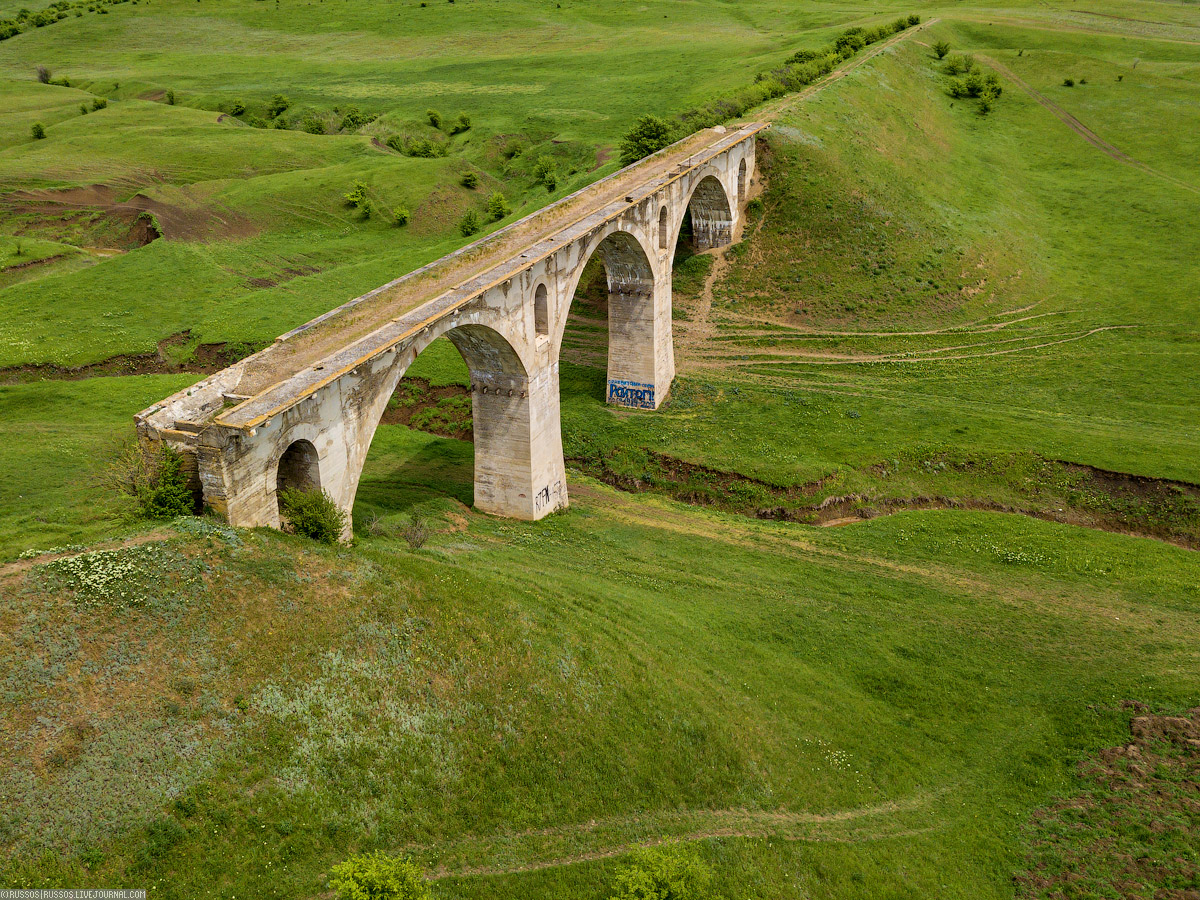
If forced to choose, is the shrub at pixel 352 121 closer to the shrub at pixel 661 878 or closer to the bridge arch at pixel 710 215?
the bridge arch at pixel 710 215

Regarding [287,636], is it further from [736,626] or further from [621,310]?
[621,310]

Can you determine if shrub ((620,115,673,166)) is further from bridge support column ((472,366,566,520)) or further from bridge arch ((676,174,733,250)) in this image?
bridge support column ((472,366,566,520))

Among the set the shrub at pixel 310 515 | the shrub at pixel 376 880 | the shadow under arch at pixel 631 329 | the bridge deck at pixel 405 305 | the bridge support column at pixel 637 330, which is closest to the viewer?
the shrub at pixel 376 880

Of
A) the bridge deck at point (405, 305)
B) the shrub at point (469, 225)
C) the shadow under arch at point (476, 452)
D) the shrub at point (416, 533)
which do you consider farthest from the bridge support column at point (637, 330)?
the shrub at point (469, 225)

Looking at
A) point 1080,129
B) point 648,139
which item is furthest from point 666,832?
point 1080,129

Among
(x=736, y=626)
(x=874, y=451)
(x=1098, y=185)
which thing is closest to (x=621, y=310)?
(x=874, y=451)

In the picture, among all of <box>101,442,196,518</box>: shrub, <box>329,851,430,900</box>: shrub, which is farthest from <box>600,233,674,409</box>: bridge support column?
<box>329,851,430,900</box>: shrub

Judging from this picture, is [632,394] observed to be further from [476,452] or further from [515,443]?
[476,452]
